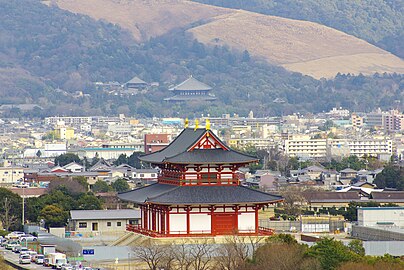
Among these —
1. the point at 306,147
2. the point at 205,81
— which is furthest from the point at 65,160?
the point at 205,81

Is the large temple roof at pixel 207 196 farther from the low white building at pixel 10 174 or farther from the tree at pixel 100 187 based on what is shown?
the low white building at pixel 10 174

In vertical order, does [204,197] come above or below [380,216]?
above

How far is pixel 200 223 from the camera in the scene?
41.7 m

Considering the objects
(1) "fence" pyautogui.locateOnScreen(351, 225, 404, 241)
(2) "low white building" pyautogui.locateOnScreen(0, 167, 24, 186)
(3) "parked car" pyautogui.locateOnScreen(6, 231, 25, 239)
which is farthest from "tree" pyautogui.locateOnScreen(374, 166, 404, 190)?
(3) "parked car" pyautogui.locateOnScreen(6, 231, 25, 239)

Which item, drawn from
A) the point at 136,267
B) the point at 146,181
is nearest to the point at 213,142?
the point at 136,267

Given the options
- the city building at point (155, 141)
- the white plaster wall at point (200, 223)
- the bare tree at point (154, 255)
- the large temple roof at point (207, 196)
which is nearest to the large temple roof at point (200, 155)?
the large temple roof at point (207, 196)

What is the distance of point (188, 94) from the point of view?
603 feet

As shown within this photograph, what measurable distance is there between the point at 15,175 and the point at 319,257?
5355 centimetres

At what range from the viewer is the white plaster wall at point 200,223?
41.6 metres

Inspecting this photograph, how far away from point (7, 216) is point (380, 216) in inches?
482

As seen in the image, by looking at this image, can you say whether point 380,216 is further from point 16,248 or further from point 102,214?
point 16,248

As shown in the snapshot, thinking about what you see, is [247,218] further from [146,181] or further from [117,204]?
[146,181]

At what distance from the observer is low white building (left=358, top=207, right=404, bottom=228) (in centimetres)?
5031

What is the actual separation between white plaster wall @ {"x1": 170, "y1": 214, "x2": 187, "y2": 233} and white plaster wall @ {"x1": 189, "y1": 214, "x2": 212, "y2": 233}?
0.60ft
